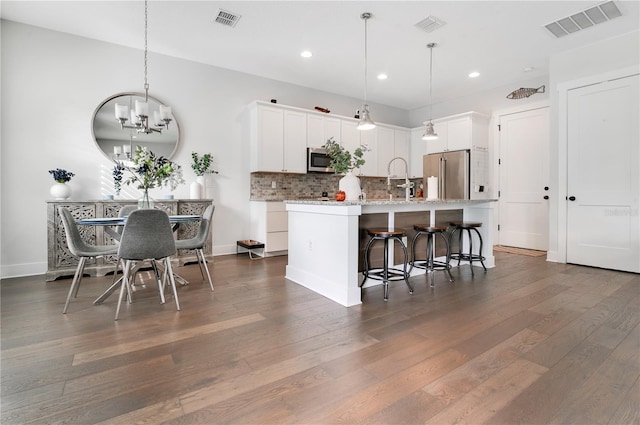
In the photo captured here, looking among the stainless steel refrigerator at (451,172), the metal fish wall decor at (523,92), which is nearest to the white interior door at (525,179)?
the metal fish wall decor at (523,92)

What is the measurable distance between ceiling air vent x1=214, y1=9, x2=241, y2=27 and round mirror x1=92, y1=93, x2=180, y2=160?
56.3 inches

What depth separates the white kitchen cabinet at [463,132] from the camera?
19.5 feet

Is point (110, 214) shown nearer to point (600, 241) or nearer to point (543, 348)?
point (543, 348)

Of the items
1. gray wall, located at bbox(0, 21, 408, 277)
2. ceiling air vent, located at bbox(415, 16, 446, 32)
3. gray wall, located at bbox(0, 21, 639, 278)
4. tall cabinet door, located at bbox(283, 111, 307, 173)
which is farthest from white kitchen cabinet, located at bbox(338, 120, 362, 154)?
ceiling air vent, located at bbox(415, 16, 446, 32)

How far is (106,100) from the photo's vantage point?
4.27 m

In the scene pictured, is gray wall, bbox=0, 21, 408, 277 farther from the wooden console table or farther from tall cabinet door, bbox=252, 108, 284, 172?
tall cabinet door, bbox=252, 108, 284, 172

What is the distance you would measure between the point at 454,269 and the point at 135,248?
366cm

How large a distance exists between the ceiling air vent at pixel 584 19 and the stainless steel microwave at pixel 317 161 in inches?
137

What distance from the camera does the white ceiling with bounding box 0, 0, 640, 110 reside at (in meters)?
3.46

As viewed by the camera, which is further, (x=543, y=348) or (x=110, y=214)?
(x=110, y=214)

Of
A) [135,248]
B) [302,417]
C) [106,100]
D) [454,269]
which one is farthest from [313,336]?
[106,100]

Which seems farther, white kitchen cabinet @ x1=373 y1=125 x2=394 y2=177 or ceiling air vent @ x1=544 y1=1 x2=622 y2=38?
white kitchen cabinet @ x1=373 y1=125 x2=394 y2=177

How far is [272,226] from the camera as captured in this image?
200 inches

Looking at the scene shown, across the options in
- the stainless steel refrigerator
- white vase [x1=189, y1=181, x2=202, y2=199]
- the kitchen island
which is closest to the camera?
the kitchen island
